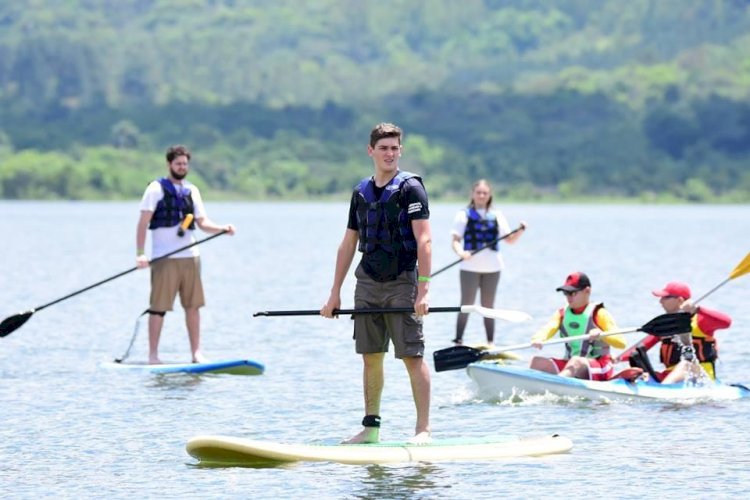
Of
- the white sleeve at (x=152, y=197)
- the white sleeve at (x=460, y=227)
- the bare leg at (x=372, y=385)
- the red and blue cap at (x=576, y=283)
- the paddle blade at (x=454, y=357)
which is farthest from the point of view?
the white sleeve at (x=460, y=227)

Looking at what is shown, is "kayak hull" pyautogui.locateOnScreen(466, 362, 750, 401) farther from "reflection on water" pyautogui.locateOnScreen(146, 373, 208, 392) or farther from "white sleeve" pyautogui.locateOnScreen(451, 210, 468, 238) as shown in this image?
"white sleeve" pyautogui.locateOnScreen(451, 210, 468, 238)

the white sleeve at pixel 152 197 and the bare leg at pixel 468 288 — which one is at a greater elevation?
the white sleeve at pixel 152 197

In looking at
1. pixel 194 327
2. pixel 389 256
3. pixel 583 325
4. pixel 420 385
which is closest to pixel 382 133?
pixel 389 256

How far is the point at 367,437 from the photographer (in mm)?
12664

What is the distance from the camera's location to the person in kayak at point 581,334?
50.9ft

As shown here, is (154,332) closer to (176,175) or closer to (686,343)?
(176,175)

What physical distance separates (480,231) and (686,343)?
14.7 feet

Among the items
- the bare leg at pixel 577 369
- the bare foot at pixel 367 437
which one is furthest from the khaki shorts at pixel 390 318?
the bare leg at pixel 577 369

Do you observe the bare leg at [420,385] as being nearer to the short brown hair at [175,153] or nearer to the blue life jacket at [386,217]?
the blue life jacket at [386,217]

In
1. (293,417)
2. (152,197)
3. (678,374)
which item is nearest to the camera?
(293,417)

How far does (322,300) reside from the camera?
104 feet

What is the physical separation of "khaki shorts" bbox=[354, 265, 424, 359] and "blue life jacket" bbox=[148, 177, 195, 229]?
527 cm

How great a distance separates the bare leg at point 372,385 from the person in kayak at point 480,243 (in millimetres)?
7255

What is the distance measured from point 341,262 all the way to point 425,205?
771 millimetres
